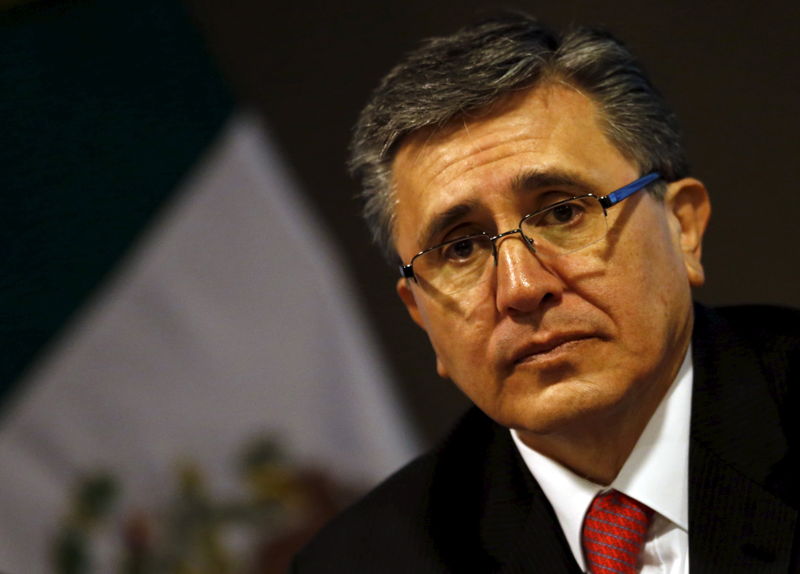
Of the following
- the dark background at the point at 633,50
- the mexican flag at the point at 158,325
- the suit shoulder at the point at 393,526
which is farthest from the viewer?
the mexican flag at the point at 158,325

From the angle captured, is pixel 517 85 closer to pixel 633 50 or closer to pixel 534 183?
pixel 534 183

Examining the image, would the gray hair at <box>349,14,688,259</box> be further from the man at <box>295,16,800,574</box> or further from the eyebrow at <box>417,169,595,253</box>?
the eyebrow at <box>417,169,595,253</box>

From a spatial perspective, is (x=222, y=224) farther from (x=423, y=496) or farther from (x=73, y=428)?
(x=423, y=496)

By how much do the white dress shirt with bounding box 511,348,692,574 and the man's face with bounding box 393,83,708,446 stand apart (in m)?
0.04

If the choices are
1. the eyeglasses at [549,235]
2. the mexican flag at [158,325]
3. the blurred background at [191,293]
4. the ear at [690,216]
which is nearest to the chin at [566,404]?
the eyeglasses at [549,235]

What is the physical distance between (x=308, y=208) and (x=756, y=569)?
5.77ft

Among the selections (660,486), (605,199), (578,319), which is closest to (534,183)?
(605,199)

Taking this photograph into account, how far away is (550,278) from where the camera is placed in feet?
5.10

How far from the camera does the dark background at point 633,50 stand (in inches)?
89.1

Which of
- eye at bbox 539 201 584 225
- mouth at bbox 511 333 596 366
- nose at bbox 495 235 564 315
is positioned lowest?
mouth at bbox 511 333 596 366

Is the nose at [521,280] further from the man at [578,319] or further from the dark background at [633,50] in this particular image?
the dark background at [633,50]

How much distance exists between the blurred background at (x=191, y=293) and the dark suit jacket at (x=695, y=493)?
0.73 metres

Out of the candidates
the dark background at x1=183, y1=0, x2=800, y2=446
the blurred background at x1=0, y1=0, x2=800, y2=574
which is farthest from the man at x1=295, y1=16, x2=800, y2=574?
the blurred background at x1=0, y1=0, x2=800, y2=574

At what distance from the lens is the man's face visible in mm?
1548
